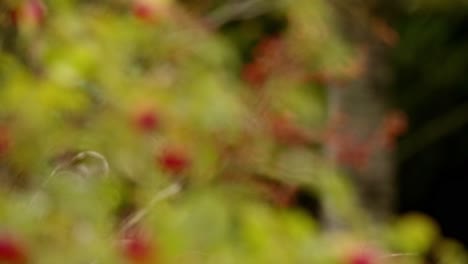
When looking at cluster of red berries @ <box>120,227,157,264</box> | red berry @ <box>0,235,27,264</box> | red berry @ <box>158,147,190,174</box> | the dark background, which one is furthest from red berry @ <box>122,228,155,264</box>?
the dark background

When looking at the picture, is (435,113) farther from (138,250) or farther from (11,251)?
(11,251)

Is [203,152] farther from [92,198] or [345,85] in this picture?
[345,85]

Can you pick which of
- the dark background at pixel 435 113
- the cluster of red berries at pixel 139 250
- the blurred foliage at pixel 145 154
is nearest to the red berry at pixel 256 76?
the blurred foliage at pixel 145 154

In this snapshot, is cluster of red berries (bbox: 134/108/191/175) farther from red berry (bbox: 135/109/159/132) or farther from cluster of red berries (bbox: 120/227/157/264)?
cluster of red berries (bbox: 120/227/157/264)

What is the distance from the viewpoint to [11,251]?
1.79 m

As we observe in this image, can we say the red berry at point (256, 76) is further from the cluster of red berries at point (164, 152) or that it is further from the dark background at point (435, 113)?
the dark background at point (435, 113)

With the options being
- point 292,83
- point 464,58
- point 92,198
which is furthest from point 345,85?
point 92,198

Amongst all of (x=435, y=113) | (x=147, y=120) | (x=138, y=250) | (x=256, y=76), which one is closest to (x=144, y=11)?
(x=147, y=120)

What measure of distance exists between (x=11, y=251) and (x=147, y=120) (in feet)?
1.83

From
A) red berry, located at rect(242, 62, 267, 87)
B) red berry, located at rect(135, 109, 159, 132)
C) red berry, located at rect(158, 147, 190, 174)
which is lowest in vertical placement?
red berry, located at rect(158, 147, 190, 174)

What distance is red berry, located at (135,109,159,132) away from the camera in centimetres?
228

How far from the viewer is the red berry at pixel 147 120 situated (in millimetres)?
2279

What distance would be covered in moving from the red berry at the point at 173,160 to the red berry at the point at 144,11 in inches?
10.3

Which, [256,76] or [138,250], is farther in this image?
[256,76]
